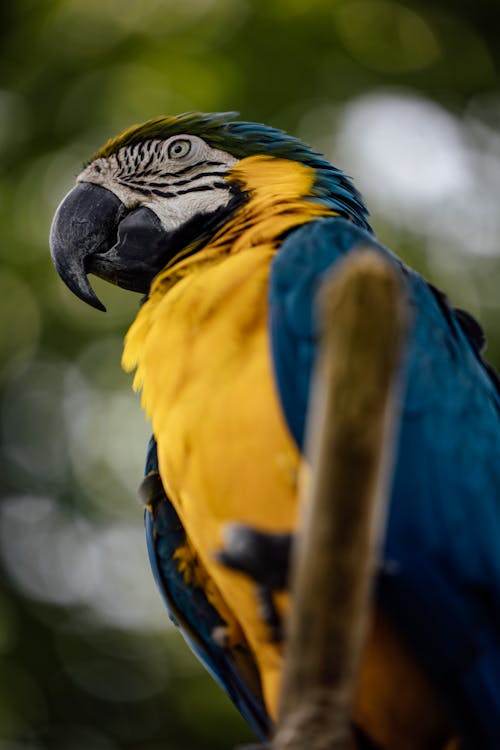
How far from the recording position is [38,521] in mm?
6457

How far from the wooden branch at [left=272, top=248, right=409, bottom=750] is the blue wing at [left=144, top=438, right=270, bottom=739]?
90 centimetres

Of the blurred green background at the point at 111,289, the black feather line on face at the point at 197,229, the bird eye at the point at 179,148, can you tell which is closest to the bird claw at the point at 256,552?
the black feather line on face at the point at 197,229

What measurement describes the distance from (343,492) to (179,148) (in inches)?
64.9

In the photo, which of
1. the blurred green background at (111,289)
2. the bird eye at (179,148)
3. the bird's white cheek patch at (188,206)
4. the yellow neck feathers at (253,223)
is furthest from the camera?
the blurred green background at (111,289)

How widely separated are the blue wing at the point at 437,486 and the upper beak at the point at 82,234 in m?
0.64

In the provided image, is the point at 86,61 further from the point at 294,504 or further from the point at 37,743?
the point at 294,504

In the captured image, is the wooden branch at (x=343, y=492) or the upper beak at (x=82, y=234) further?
the upper beak at (x=82, y=234)

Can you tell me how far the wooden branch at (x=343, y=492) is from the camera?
1371 mm

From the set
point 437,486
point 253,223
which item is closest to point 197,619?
point 437,486

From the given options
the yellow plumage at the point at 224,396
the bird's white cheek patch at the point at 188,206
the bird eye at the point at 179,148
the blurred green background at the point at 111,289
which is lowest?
the blurred green background at the point at 111,289

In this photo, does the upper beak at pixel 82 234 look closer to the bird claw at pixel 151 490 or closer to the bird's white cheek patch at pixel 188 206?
the bird's white cheek patch at pixel 188 206

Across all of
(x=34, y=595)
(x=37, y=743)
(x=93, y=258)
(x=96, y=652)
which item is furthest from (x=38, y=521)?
(x=93, y=258)

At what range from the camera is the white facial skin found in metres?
2.71

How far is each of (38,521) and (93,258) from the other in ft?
13.1
